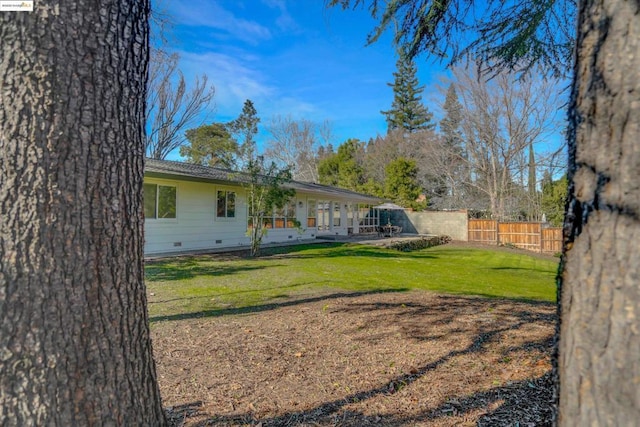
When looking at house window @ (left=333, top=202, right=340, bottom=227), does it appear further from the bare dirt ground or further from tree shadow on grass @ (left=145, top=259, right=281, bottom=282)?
the bare dirt ground

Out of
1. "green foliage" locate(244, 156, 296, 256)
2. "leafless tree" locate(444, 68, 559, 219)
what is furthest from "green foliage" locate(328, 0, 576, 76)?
"leafless tree" locate(444, 68, 559, 219)

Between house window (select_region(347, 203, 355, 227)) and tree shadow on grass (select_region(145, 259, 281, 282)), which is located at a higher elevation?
house window (select_region(347, 203, 355, 227))

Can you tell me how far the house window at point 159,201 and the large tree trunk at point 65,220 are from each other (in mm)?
11274

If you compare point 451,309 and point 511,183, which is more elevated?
point 511,183

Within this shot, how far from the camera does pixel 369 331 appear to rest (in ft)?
13.1

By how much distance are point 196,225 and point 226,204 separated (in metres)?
1.76

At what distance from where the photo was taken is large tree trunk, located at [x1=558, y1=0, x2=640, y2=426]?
1109 millimetres

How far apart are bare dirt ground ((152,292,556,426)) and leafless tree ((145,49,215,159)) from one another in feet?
58.9

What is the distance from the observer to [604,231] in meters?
1.16

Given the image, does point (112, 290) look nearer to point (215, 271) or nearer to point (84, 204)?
point (84, 204)

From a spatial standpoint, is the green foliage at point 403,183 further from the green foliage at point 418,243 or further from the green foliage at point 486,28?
the green foliage at point 486,28

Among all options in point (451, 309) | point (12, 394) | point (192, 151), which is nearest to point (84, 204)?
point (12, 394)

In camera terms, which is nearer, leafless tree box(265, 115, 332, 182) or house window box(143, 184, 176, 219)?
house window box(143, 184, 176, 219)

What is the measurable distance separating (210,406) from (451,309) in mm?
3618
